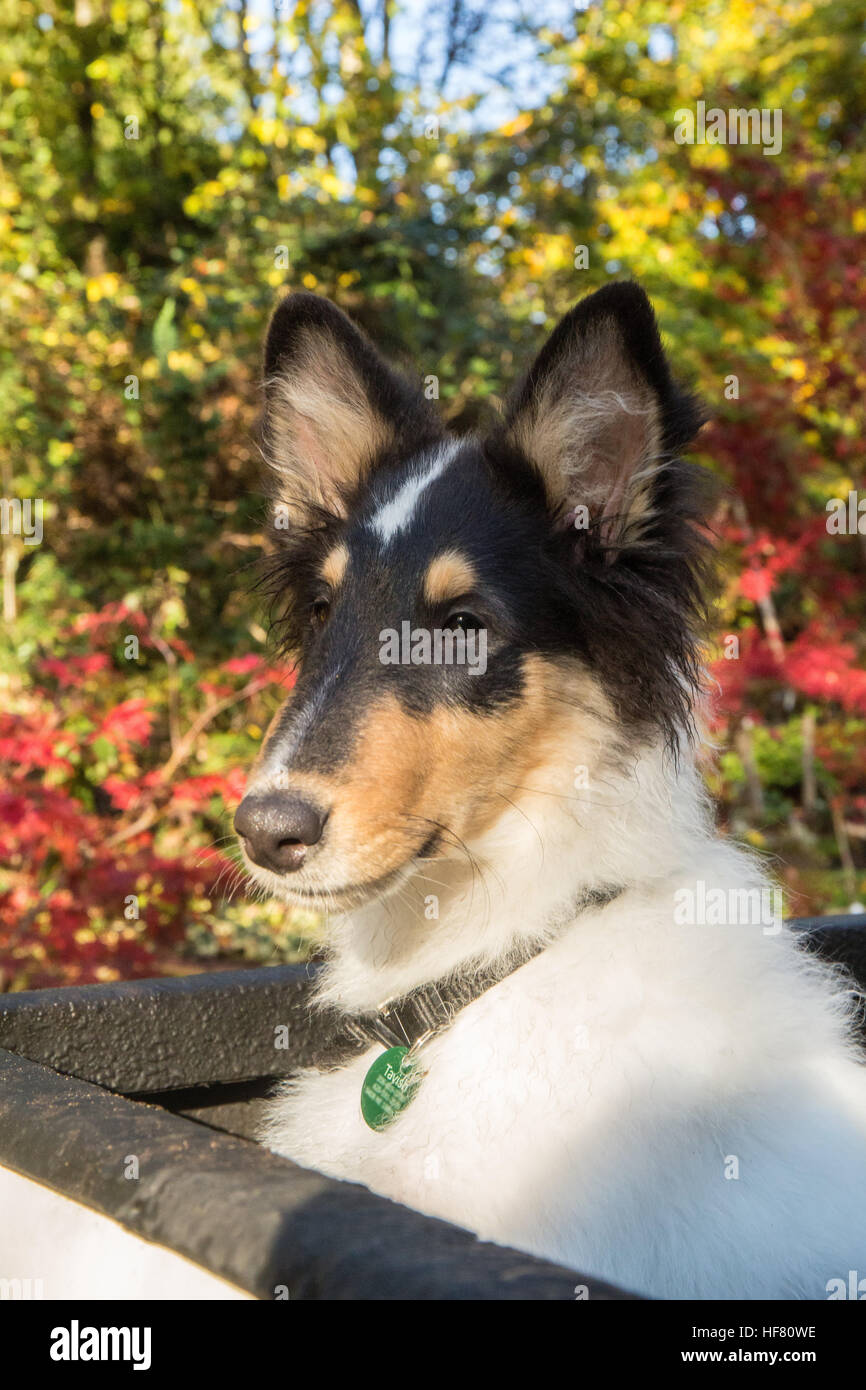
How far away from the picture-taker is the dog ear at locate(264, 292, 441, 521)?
107 inches

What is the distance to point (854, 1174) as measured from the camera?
6.02ft

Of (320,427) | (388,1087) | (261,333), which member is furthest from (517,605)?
(261,333)

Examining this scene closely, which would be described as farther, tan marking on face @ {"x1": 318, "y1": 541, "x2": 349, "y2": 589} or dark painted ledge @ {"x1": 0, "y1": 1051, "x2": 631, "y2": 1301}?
tan marking on face @ {"x1": 318, "y1": 541, "x2": 349, "y2": 589}

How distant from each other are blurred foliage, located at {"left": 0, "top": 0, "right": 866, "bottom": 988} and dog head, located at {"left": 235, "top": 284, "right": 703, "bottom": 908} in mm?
2857

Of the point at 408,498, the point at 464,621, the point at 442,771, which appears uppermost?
the point at 408,498

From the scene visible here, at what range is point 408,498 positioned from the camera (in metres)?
2.46

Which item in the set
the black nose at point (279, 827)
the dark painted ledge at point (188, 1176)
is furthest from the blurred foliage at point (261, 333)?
the black nose at point (279, 827)

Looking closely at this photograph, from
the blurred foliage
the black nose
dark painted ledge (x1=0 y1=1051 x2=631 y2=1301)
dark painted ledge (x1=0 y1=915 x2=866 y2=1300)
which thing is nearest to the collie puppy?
the black nose

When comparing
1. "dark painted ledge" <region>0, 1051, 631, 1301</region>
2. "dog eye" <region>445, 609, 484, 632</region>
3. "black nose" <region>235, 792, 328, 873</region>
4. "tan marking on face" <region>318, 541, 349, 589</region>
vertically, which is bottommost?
"dark painted ledge" <region>0, 1051, 631, 1301</region>

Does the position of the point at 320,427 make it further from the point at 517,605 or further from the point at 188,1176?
the point at 188,1176

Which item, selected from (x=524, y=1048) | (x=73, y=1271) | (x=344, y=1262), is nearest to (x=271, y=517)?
(x=524, y=1048)

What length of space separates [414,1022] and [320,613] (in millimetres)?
898

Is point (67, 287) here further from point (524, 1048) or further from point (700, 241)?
point (524, 1048)

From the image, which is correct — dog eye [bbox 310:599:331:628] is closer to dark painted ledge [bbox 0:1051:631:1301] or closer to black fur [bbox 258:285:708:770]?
black fur [bbox 258:285:708:770]
